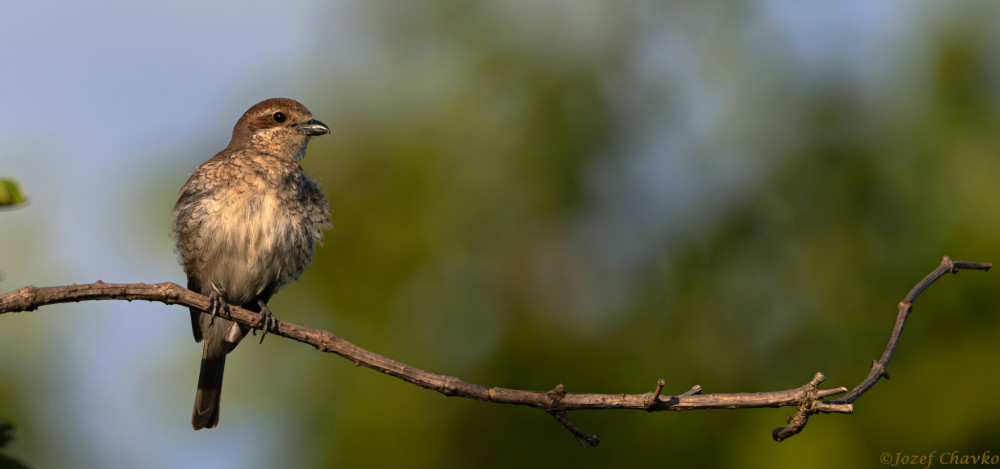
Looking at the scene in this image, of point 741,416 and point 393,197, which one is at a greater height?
point 393,197

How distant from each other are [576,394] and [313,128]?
12.1ft

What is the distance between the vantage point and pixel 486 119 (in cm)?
1385

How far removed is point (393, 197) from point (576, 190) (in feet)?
8.59

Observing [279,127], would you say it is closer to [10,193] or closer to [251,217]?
[251,217]

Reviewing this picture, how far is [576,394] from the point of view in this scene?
3.37m

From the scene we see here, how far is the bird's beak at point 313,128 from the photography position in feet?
21.0

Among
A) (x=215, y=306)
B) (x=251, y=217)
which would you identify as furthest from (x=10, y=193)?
(x=251, y=217)

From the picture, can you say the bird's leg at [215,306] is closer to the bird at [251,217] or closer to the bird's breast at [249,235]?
the bird at [251,217]

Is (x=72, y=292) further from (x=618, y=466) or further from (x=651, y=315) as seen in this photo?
(x=651, y=315)

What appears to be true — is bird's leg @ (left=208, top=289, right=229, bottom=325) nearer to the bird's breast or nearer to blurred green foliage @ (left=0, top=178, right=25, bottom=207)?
the bird's breast

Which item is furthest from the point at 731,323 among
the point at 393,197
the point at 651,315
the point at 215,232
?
the point at 215,232

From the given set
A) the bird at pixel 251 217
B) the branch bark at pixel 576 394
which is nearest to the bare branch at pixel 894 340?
the branch bark at pixel 576 394

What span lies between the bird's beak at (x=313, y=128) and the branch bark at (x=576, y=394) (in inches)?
104

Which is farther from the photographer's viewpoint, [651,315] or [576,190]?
[576,190]
